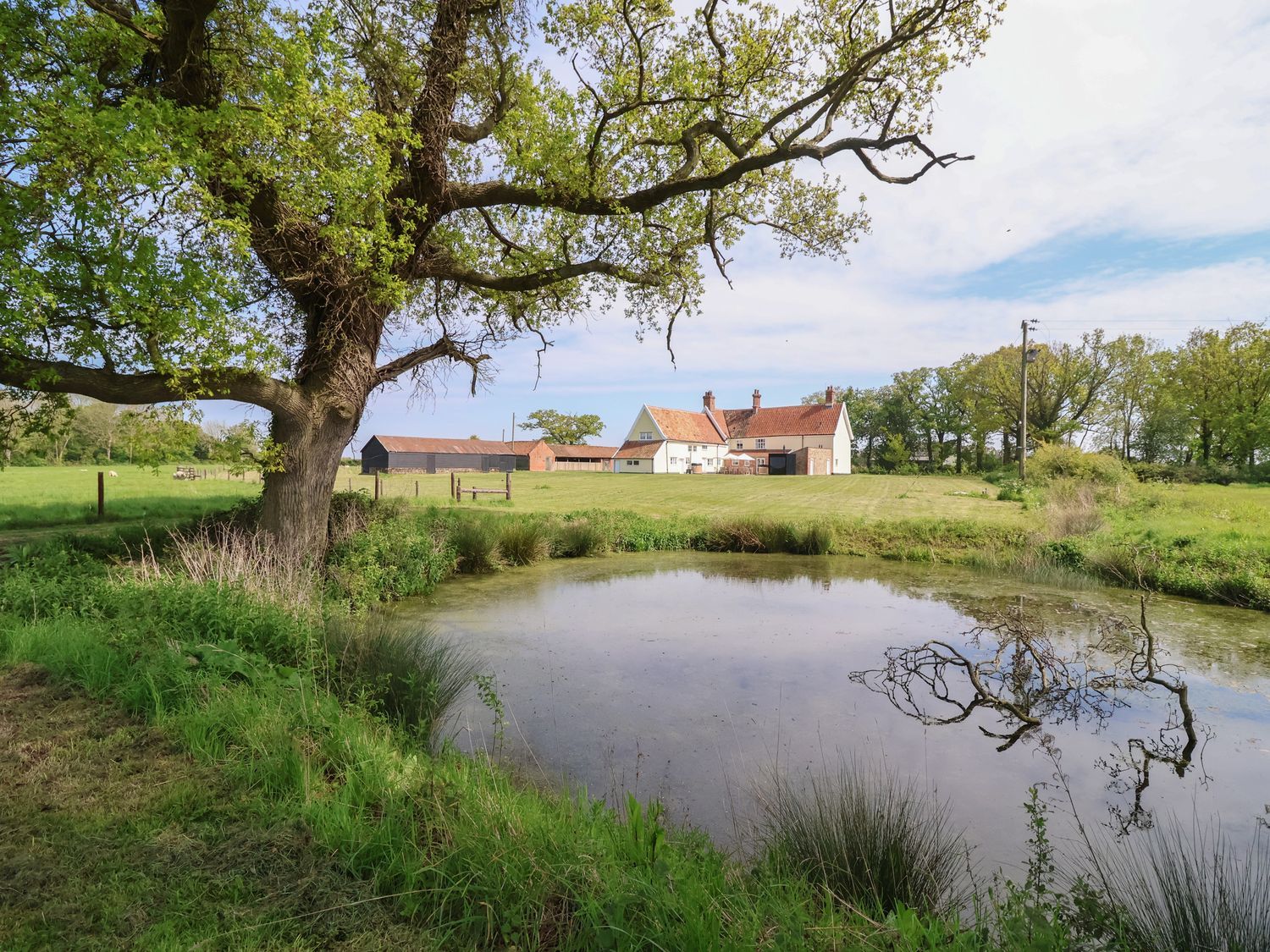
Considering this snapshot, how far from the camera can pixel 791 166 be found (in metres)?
11.8

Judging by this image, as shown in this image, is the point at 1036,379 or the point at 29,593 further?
the point at 1036,379

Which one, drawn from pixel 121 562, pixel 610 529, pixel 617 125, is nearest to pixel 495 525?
pixel 610 529

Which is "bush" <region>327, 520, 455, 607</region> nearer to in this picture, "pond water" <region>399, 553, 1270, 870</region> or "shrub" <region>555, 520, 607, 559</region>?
"pond water" <region>399, 553, 1270, 870</region>

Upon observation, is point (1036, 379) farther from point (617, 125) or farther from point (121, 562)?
point (121, 562)

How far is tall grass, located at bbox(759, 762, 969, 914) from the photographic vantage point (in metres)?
3.33

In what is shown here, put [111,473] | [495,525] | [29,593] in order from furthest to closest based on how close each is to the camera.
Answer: [111,473]
[495,525]
[29,593]

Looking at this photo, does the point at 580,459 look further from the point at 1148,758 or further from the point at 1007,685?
the point at 1148,758

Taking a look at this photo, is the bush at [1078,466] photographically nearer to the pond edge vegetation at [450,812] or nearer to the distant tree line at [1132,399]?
the distant tree line at [1132,399]

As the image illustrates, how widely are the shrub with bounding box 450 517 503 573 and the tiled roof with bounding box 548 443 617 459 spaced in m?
57.6

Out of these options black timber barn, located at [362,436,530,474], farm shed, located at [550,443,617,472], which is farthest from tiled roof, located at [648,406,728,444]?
black timber barn, located at [362,436,530,474]

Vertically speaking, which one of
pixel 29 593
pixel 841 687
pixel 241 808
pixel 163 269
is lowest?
pixel 841 687

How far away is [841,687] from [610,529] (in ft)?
38.0

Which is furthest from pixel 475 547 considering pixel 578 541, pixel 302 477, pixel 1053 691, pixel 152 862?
pixel 152 862

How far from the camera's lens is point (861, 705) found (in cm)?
650
